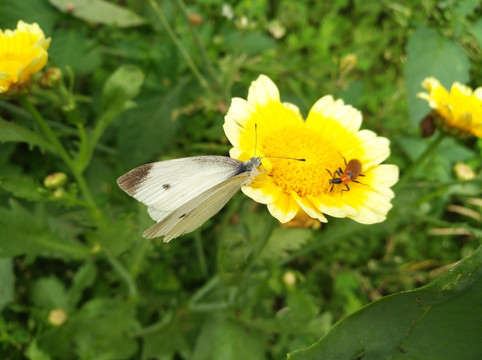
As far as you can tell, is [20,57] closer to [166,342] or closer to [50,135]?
→ [50,135]

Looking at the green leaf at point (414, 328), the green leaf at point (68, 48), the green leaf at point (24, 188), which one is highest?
the green leaf at point (414, 328)

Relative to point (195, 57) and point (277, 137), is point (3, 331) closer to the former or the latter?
point (277, 137)

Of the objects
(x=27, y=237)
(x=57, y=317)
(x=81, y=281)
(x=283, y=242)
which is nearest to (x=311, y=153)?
(x=283, y=242)

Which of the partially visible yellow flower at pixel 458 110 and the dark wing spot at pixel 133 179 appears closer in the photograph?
the dark wing spot at pixel 133 179

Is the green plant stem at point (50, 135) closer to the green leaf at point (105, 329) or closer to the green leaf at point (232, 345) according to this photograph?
the green leaf at point (105, 329)

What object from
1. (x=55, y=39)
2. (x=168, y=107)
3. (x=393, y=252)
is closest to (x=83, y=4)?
(x=55, y=39)

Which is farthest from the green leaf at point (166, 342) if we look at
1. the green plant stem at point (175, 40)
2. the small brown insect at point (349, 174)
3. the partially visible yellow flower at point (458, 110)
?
the partially visible yellow flower at point (458, 110)
